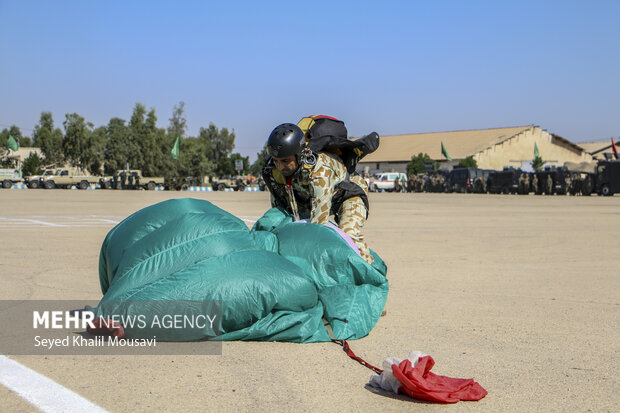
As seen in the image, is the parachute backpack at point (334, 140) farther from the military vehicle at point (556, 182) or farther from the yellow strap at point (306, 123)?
the military vehicle at point (556, 182)

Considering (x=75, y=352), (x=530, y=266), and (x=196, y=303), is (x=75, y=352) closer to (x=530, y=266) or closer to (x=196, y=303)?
(x=196, y=303)

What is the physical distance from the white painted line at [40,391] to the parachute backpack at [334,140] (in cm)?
285

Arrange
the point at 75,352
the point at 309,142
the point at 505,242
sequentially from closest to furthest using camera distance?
the point at 75,352 → the point at 309,142 → the point at 505,242

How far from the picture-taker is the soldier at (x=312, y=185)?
537 cm

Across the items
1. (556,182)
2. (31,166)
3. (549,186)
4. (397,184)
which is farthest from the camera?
(31,166)

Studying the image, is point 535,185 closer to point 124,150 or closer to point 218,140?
point 124,150

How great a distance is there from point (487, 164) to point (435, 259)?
6844cm

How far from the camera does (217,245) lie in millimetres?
4832

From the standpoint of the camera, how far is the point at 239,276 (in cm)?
462

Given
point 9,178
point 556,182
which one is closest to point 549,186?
point 556,182

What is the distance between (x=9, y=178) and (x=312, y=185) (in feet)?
169

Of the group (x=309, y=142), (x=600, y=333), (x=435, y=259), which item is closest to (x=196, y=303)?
(x=309, y=142)

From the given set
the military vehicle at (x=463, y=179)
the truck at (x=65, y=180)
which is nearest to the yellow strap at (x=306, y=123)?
the military vehicle at (x=463, y=179)

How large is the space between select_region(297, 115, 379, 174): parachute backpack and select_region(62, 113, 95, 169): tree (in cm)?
6913
